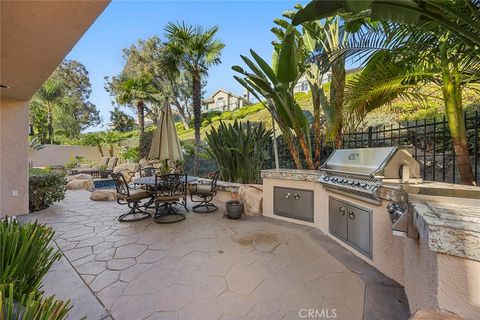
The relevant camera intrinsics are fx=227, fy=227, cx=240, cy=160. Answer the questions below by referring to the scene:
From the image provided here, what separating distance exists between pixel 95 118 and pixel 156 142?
33004mm

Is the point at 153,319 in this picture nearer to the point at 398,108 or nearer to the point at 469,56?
the point at 469,56

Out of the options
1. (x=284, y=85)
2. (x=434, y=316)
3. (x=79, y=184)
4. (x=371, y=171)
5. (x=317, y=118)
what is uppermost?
(x=284, y=85)

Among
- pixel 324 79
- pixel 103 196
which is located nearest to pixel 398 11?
pixel 324 79

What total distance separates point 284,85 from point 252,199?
268 centimetres

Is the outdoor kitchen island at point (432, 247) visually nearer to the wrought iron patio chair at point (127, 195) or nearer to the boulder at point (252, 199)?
the boulder at point (252, 199)

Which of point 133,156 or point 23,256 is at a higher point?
point 133,156

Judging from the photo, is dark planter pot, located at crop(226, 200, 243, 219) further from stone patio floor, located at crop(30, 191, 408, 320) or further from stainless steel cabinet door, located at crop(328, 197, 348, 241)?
stainless steel cabinet door, located at crop(328, 197, 348, 241)

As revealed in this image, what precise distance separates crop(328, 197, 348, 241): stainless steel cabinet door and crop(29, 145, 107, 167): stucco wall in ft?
67.9

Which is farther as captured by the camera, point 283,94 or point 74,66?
point 74,66

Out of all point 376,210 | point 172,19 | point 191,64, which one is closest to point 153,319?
point 376,210

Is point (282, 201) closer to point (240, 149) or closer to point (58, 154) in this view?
point (240, 149)

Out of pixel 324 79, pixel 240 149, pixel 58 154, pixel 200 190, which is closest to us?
pixel 200 190

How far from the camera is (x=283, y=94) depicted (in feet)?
14.6

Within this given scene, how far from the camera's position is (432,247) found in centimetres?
121
